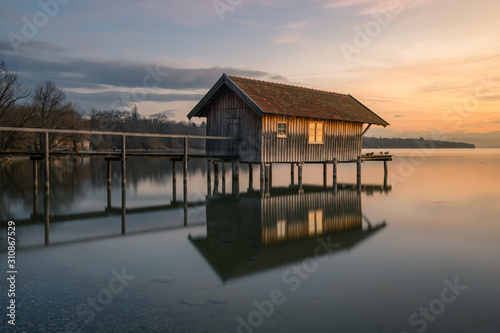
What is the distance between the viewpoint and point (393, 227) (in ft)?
45.6

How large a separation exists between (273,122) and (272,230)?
13200 millimetres

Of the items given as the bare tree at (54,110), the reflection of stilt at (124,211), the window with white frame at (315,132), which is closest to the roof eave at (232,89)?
the window with white frame at (315,132)

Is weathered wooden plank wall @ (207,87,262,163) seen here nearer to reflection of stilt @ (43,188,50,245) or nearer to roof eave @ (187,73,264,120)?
roof eave @ (187,73,264,120)

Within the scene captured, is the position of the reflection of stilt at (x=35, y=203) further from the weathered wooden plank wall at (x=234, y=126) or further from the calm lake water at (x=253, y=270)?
the weathered wooden plank wall at (x=234, y=126)

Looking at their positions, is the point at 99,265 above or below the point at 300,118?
below

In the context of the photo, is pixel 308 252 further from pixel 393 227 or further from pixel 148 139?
pixel 148 139

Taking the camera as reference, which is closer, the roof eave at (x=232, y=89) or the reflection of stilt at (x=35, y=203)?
the reflection of stilt at (x=35, y=203)

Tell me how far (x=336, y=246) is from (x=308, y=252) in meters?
1.12

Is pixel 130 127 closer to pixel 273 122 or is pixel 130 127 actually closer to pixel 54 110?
pixel 54 110

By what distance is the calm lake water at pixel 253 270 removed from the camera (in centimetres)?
611

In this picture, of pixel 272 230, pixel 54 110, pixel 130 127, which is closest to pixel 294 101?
pixel 272 230

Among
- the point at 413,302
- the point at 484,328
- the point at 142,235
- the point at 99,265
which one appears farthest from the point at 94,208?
the point at 484,328

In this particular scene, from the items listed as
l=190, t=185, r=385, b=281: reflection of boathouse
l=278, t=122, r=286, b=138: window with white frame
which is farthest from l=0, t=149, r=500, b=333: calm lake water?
l=278, t=122, r=286, b=138: window with white frame

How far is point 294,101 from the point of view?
89.5 feet
